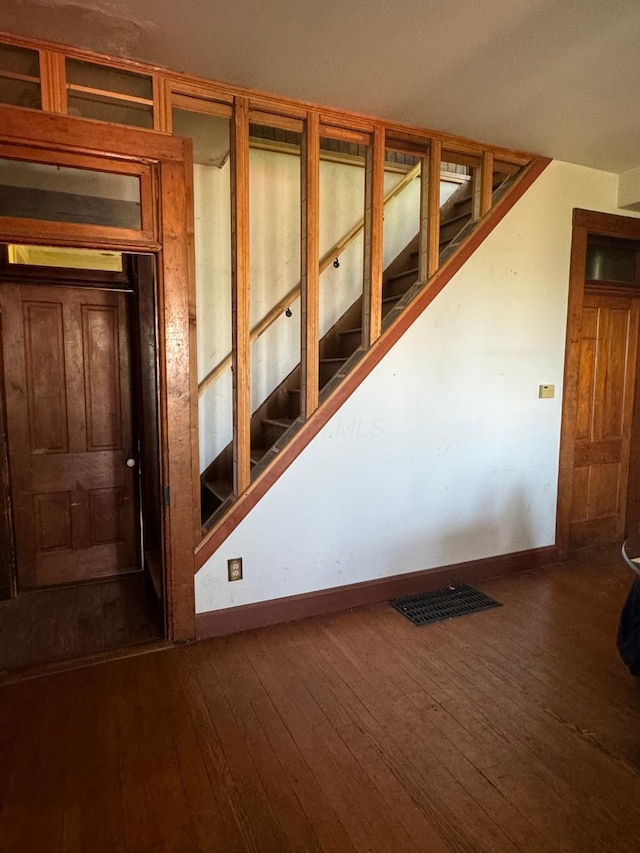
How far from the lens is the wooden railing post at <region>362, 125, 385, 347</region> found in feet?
9.34

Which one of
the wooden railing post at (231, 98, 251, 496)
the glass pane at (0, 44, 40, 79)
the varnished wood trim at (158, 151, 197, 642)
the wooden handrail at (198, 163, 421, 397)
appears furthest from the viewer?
the wooden handrail at (198, 163, 421, 397)

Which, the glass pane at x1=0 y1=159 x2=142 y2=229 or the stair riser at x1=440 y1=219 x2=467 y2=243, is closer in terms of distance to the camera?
the glass pane at x1=0 y1=159 x2=142 y2=229

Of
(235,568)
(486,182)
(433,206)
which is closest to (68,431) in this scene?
(235,568)

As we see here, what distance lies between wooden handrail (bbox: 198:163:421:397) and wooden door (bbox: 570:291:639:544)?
1.62 metres

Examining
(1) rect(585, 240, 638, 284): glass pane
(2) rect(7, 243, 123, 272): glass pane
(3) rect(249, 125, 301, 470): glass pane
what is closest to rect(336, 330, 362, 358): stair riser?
(3) rect(249, 125, 301, 470): glass pane

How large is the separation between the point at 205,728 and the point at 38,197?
2382mm

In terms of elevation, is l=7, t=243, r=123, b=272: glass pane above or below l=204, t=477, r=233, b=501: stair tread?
above

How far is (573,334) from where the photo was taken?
11.9 feet

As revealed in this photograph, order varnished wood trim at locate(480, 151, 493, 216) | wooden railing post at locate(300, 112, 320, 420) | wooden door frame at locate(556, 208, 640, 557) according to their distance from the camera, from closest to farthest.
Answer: wooden railing post at locate(300, 112, 320, 420) → varnished wood trim at locate(480, 151, 493, 216) → wooden door frame at locate(556, 208, 640, 557)

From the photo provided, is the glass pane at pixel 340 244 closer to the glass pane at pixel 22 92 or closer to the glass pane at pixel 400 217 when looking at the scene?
the glass pane at pixel 400 217

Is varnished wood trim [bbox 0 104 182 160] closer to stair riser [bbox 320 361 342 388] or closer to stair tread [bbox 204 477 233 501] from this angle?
stair riser [bbox 320 361 342 388]

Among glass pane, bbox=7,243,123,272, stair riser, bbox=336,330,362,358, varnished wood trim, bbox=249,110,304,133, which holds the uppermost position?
varnished wood trim, bbox=249,110,304,133

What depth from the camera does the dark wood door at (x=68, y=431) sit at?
3217 millimetres

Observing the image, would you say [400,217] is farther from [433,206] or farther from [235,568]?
[235,568]
